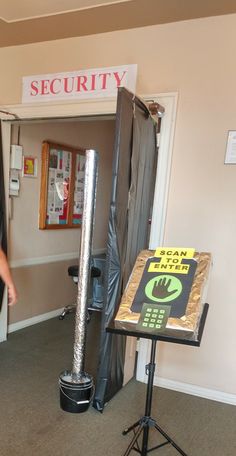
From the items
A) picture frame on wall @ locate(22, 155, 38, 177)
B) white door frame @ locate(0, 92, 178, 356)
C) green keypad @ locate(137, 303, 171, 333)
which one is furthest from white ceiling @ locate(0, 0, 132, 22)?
green keypad @ locate(137, 303, 171, 333)

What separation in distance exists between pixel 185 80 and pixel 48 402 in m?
2.45

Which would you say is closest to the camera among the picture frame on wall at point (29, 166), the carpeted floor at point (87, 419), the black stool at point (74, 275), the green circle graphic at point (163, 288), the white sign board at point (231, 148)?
the green circle graphic at point (163, 288)

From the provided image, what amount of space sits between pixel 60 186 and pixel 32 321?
1.55 meters

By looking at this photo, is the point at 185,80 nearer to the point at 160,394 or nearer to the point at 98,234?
the point at 160,394

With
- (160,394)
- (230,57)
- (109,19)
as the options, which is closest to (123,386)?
(160,394)

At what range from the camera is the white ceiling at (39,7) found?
2.26 metres

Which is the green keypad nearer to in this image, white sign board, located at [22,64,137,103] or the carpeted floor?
the carpeted floor

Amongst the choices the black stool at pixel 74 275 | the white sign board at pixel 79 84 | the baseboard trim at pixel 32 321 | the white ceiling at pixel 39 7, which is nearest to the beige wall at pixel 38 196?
the black stool at pixel 74 275

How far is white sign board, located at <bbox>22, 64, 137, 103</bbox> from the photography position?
2.60 metres

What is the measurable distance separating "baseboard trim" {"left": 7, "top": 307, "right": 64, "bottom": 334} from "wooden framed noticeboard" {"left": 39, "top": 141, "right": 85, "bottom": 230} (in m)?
1.02

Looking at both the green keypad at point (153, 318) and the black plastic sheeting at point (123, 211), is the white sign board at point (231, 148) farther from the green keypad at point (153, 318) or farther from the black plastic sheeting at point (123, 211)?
the green keypad at point (153, 318)

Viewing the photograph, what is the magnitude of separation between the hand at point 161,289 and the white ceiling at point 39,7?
1.79 m

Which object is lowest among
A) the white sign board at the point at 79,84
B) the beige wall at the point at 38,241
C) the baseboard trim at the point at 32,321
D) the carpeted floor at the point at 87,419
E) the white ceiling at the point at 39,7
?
the baseboard trim at the point at 32,321

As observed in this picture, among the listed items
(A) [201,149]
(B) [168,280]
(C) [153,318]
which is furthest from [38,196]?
(C) [153,318]
